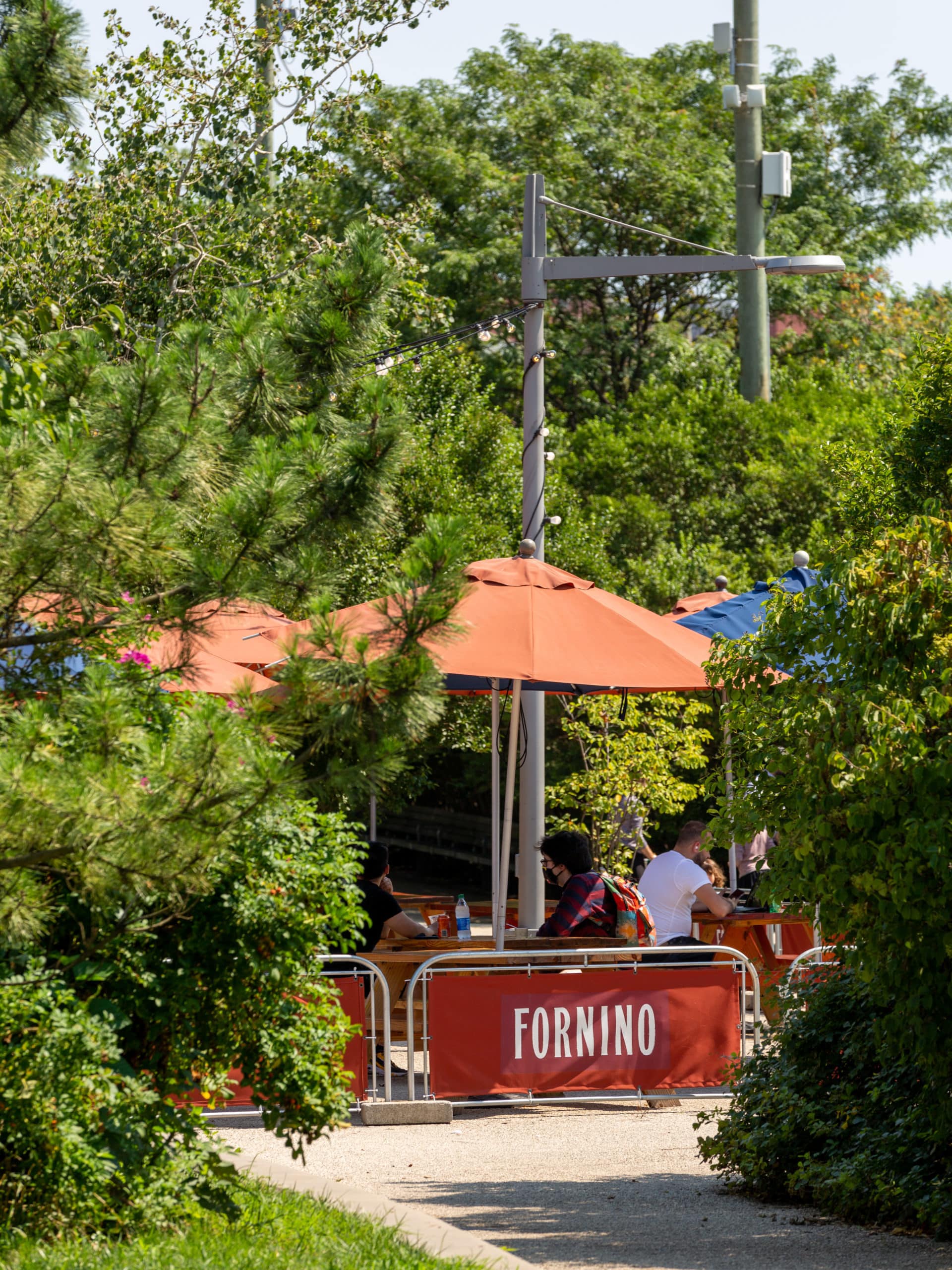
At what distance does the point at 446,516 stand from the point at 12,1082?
2388 millimetres

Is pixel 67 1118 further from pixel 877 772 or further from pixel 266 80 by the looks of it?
pixel 266 80

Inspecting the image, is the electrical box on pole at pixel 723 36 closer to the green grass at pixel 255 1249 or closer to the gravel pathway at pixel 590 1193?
the gravel pathway at pixel 590 1193

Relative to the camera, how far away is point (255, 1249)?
5.36 metres

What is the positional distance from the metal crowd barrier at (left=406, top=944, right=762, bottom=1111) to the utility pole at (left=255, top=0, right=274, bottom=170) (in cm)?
911

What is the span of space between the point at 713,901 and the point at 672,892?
0.35m

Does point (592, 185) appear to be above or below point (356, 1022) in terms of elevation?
above

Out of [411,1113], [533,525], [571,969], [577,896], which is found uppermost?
[533,525]

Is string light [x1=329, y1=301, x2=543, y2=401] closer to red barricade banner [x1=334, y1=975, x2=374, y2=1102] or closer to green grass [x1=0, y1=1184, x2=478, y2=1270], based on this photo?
red barricade banner [x1=334, y1=975, x2=374, y2=1102]

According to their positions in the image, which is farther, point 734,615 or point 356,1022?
point 734,615

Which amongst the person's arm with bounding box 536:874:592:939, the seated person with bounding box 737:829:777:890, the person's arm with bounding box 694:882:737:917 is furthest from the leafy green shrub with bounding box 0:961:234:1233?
the seated person with bounding box 737:829:777:890

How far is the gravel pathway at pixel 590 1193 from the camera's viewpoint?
19.7ft

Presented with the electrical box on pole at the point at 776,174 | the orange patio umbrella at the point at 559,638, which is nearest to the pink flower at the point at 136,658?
the orange patio umbrella at the point at 559,638

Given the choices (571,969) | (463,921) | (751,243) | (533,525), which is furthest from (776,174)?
(571,969)

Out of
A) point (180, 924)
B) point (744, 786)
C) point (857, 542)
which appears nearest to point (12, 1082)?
point (180, 924)
